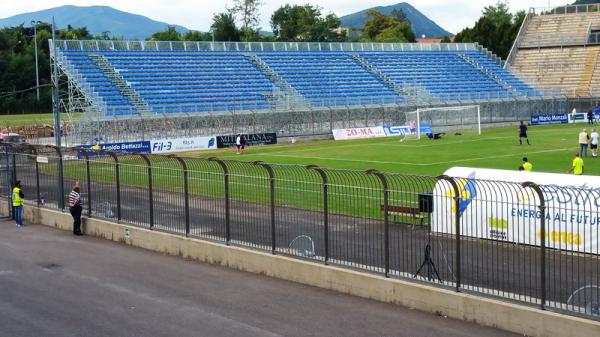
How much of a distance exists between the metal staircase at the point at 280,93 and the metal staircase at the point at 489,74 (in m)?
24.6

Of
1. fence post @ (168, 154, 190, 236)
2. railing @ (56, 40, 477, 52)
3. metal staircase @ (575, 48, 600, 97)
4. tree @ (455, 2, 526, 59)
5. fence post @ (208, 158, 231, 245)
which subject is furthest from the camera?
tree @ (455, 2, 526, 59)

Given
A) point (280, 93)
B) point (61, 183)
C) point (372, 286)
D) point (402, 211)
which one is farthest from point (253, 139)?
point (372, 286)

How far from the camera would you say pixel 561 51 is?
286 feet

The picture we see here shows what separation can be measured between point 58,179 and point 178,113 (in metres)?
32.9

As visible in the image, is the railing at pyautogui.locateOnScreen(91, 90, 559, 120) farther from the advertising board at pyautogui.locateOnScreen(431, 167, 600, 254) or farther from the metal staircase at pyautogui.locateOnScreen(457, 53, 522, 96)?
the advertising board at pyautogui.locateOnScreen(431, 167, 600, 254)

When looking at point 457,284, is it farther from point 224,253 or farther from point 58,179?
point 58,179

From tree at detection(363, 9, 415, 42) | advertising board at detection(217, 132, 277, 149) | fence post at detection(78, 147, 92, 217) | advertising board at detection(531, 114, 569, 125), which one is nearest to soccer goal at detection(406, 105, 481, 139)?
advertising board at detection(531, 114, 569, 125)

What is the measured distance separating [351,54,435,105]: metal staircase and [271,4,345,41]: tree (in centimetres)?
3903

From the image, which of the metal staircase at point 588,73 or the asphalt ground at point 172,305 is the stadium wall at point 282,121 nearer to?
the metal staircase at point 588,73

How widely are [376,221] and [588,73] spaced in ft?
245

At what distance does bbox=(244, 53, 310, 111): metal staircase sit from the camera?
64.9m

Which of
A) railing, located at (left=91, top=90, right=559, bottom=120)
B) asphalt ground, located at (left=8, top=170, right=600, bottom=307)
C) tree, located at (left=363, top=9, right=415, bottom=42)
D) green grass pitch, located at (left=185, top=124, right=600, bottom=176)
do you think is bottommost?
green grass pitch, located at (left=185, top=124, right=600, bottom=176)

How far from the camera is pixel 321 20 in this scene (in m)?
121

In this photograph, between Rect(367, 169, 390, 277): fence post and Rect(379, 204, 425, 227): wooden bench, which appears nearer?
Rect(367, 169, 390, 277): fence post
